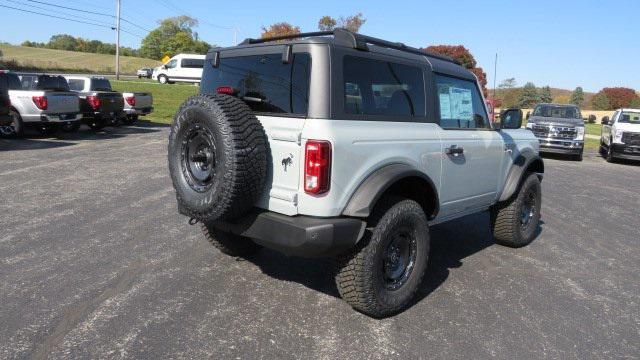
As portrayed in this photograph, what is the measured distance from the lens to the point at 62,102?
13984mm

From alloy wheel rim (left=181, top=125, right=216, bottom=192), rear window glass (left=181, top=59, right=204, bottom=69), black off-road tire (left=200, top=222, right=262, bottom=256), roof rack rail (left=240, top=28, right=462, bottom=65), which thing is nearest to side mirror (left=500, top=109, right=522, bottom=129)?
roof rack rail (left=240, top=28, right=462, bottom=65)

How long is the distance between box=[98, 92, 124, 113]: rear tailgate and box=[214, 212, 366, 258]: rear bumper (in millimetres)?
14209

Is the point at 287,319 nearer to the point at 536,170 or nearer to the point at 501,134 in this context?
the point at 501,134

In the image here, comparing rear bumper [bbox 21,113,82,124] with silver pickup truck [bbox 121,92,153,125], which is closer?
rear bumper [bbox 21,113,82,124]

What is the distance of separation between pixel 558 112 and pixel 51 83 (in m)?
16.1

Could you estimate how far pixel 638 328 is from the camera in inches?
147

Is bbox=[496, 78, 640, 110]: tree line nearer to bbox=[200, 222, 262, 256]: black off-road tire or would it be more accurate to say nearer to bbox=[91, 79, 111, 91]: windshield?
bbox=[91, 79, 111, 91]: windshield

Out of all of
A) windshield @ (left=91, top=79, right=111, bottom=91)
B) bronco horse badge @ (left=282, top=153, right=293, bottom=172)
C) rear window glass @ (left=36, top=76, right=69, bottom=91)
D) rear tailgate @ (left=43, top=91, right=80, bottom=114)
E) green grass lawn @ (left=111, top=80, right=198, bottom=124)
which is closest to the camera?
bronco horse badge @ (left=282, top=153, right=293, bottom=172)

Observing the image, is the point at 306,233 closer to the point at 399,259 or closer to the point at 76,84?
the point at 399,259

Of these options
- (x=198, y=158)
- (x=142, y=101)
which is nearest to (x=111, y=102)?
(x=142, y=101)

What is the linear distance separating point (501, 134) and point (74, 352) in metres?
4.37

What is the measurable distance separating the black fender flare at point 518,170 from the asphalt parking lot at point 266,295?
715 mm

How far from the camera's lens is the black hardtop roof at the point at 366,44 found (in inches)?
141

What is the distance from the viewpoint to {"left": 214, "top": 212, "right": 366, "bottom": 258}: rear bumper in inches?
128
